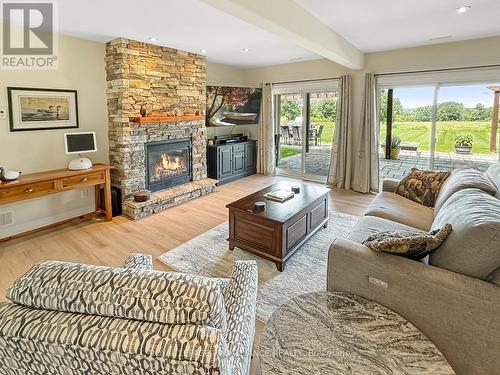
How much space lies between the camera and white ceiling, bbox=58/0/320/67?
3.00 m

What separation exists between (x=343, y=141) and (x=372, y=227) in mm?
3532

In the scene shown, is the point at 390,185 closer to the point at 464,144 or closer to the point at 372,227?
the point at 372,227

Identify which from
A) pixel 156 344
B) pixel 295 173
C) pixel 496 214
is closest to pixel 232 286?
pixel 156 344

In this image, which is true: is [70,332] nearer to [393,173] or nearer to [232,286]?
[232,286]

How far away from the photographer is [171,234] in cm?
378

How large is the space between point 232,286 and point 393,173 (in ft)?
16.6

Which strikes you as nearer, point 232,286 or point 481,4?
point 232,286

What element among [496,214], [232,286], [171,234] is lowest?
[171,234]

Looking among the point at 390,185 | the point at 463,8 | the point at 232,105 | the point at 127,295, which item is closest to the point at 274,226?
the point at 390,185

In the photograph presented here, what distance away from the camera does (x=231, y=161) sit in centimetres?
658

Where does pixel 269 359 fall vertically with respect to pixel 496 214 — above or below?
below

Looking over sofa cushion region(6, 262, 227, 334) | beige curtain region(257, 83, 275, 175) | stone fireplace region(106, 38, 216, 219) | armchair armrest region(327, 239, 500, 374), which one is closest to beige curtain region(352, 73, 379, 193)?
beige curtain region(257, 83, 275, 175)

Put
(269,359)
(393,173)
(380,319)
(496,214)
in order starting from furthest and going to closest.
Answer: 1. (393,173)
2. (496,214)
3. (380,319)
4. (269,359)

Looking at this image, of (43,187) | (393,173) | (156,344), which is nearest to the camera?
(156,344)
